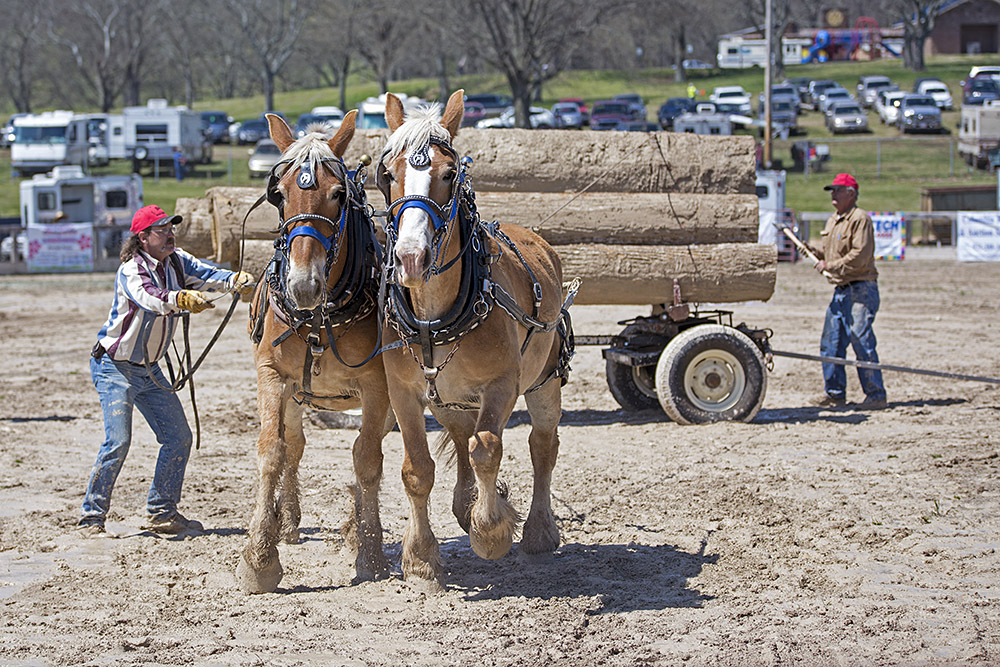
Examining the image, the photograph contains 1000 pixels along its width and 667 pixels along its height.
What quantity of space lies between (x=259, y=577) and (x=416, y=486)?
3.14 ft

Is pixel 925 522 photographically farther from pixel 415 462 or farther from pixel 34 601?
pixel 34 601

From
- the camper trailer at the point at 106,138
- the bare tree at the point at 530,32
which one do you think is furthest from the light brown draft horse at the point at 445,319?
the camper trailer at the point at 106,138

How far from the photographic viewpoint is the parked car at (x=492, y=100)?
1949 inches

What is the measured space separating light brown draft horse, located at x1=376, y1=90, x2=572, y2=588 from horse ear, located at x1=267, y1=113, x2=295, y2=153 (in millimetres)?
640

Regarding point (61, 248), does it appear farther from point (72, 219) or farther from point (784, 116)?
point (784, 116)

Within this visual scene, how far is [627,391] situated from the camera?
10.4 metres

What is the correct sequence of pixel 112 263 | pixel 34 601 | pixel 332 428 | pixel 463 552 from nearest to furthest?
pixel 34 601, pixel 463 552, pixel 332 428, pixel 112 263

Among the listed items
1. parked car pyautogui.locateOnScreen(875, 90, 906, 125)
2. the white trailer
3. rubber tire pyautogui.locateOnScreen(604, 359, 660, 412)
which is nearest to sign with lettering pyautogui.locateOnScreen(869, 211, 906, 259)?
rubber tire pyautogui.locateOnScreen(604, 359, 660, 412)

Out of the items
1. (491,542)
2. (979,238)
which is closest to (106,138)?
(979,238)

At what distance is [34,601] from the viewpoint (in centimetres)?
559

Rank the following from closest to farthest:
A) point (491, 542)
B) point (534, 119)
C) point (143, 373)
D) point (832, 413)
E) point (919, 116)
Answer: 1. point (491, 542)
2. point (143, 373)
3. point (832, 413)
4. point (919, 116)
5. point (534, 119)

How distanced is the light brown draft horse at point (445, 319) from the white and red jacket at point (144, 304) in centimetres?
175

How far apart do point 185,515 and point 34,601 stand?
1.81 meters

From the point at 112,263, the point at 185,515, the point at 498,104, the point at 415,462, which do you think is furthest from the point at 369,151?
the point at 498,104
